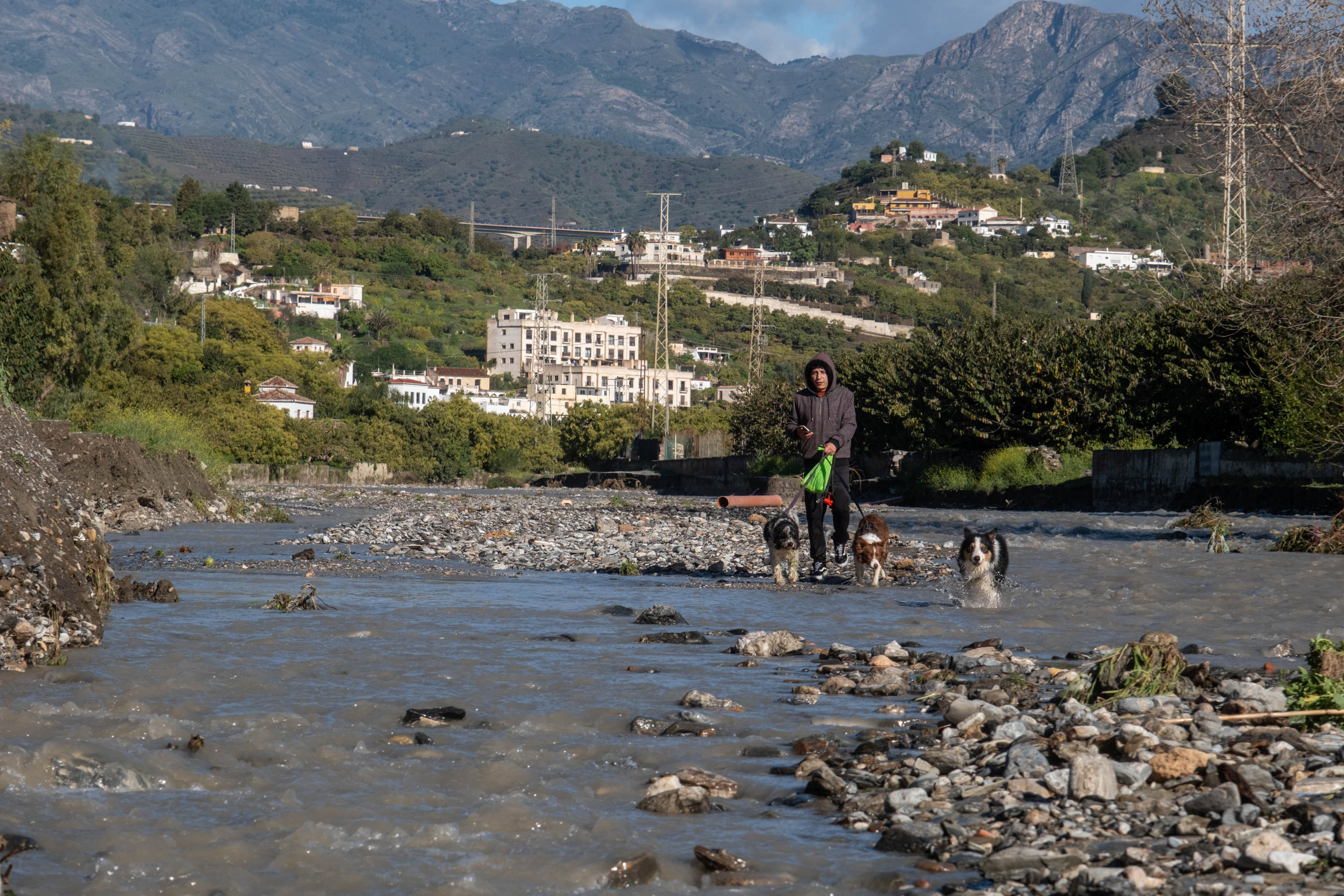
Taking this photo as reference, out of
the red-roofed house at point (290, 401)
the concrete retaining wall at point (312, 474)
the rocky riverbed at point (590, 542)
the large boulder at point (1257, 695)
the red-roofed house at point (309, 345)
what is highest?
the red-roofed house at point (309, 345)

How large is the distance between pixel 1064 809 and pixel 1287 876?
2.83 feet

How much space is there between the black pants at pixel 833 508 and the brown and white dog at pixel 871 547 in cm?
33

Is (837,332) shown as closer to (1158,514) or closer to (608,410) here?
(608,410)

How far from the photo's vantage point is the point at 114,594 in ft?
29.9

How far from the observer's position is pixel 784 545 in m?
12.6

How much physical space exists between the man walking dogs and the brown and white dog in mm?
389

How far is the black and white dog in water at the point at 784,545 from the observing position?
12.6m

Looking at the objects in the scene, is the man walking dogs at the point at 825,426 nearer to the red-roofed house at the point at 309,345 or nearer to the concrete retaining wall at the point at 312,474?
the concrete retaining wall at the point at 312,474

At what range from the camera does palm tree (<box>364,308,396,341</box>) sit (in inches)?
5979

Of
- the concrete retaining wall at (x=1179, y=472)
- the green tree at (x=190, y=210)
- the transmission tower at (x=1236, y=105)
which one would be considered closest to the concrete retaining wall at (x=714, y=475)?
the concrete retaining wall at (x=1179, y=472)

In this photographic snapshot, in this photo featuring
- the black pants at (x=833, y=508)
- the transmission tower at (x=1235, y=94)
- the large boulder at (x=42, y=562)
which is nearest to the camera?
the large boulder at (x=42, y=562)

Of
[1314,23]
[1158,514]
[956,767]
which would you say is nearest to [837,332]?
[1158,514]

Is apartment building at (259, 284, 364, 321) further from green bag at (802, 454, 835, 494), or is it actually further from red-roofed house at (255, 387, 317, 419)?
green bag at (802, 454, 835, 494)

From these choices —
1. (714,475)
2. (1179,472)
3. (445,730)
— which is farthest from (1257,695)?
(714,475)
